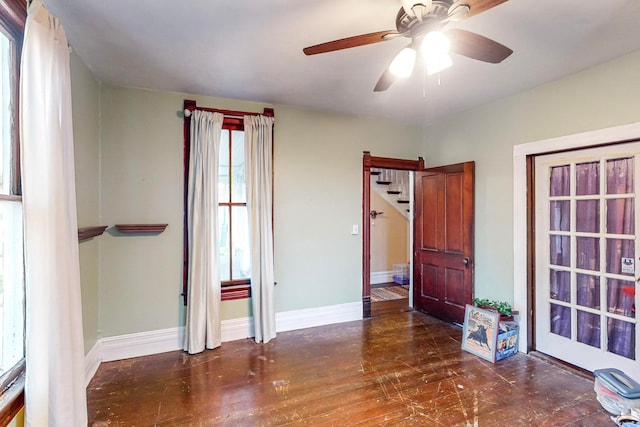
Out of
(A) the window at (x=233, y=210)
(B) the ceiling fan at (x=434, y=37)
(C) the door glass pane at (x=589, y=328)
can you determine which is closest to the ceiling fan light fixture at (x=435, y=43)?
(B) the ceiling fan at (x=434, y=37)

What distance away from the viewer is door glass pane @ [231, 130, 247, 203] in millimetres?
3326

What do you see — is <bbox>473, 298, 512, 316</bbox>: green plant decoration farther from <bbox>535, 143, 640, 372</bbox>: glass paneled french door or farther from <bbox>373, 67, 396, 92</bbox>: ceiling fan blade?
<bbox>373, 67, 396, 92</bbox>: ceiling fan blade

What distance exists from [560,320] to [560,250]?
0.64 meters

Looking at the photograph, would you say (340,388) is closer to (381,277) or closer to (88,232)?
(88,232)

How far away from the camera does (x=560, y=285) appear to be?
9.29 feet

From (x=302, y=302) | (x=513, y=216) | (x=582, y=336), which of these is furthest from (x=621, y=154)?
(x=302, y=302)

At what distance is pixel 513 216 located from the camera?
3.11 m

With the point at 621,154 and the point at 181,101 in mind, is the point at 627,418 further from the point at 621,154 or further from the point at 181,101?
Result: the point at 181,101

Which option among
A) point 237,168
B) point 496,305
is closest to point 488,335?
point 496,305

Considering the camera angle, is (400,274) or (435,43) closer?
(435,43)

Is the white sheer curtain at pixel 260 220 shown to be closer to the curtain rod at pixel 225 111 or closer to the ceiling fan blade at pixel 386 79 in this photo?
the curtain rod at pixel 225 111

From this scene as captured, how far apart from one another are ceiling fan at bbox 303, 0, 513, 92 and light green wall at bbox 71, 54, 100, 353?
74.5 inches

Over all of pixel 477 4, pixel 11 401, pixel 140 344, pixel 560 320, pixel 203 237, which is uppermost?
pixel 477 4

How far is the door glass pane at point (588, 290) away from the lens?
257 centimetres
